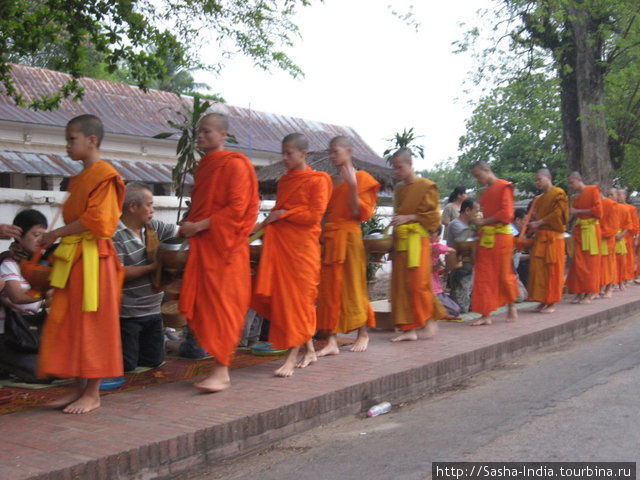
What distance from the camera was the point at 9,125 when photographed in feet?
Result: 62.1

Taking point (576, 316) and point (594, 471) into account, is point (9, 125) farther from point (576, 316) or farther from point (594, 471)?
point (594, 471)

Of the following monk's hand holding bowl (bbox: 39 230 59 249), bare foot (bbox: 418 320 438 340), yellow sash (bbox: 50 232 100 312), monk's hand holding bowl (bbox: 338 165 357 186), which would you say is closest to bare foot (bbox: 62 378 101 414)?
yellow sash (bbox: 50 232 100 312)

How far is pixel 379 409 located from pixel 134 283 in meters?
2.14

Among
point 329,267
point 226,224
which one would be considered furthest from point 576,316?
point 226,224

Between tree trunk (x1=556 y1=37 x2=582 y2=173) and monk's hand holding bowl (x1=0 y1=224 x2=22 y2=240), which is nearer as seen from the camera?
monk's hand holding bowl (x1=0 y1=224 x2=22 y2=240)

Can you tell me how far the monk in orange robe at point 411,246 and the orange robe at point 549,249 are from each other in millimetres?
2948

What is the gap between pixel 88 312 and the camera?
14.9ft

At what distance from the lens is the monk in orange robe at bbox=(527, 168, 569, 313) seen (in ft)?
32.4

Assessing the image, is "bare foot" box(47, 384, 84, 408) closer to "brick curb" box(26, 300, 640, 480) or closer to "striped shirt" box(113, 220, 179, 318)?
"brick curb" box(26, 300, 640, 480)

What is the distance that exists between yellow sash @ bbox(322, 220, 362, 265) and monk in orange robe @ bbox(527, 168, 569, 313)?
4.03 metres

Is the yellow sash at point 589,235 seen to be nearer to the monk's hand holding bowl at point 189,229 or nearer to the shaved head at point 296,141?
the shaved head at point 296,141

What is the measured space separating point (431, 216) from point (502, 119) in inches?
1234

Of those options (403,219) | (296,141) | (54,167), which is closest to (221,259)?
(296,141)

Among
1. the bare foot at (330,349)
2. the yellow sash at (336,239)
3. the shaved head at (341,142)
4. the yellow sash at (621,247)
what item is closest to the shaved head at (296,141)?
the shaved head at (341,142)
